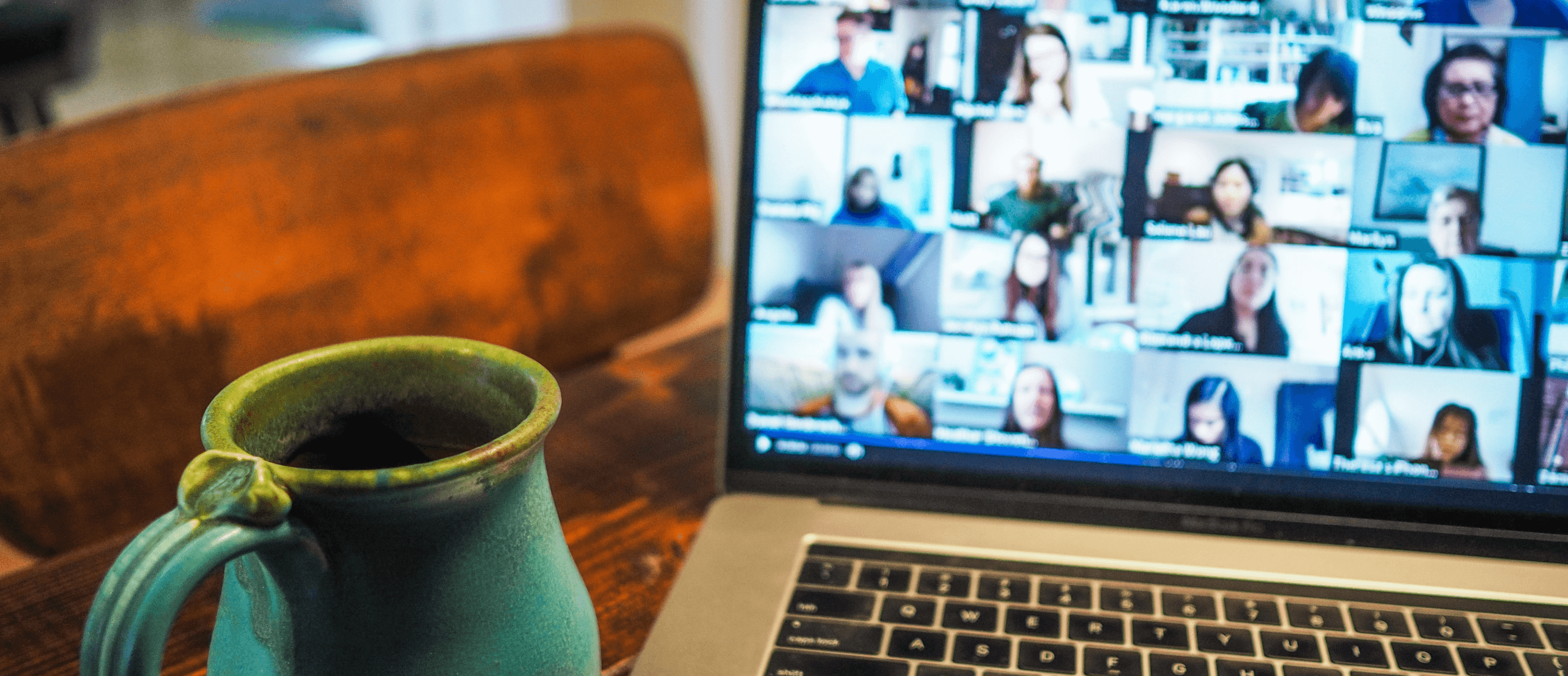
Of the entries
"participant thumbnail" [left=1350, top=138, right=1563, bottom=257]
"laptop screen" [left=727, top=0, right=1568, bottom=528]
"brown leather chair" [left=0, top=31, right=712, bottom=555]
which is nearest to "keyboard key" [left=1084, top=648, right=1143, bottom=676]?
"laptop screen" [left=727, top=0, right=1568, bottom=528]

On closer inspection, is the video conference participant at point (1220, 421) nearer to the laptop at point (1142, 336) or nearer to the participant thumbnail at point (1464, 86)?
the laptop at point (1142, 336)

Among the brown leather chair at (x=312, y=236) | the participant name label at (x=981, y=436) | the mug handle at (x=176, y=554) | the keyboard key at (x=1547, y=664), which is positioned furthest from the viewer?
the brown leather chair at (x=312, y=236)

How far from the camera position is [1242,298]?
1.49 feet

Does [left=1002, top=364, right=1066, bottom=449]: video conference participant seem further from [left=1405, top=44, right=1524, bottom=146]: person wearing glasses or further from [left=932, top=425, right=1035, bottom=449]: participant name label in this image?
[left=1405, top=44, right=1524, bottom=146]: person wearing glasses

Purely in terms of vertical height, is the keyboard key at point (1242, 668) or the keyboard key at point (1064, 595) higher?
the keyboard key at point (1064, 595)

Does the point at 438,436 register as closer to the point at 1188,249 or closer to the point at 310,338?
the point at 1188,249

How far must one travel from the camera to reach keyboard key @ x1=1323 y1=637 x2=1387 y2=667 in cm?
38

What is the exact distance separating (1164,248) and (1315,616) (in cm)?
16

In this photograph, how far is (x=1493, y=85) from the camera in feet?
1.40

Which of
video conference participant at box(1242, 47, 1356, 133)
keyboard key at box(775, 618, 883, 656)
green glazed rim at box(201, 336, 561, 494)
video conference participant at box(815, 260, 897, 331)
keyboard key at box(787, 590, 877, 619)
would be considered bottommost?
keyboard key at box(775, 618, 883, 656)

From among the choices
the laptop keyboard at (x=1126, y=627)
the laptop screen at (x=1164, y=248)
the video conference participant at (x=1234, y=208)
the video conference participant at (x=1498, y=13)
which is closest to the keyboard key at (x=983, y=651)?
the laptop keyboard at (x=1126, y=627)

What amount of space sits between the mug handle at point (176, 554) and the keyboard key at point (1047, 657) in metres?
0.27

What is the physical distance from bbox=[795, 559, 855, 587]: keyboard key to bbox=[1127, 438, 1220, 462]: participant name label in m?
0.14

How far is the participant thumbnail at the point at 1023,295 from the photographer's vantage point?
0.47 metres
